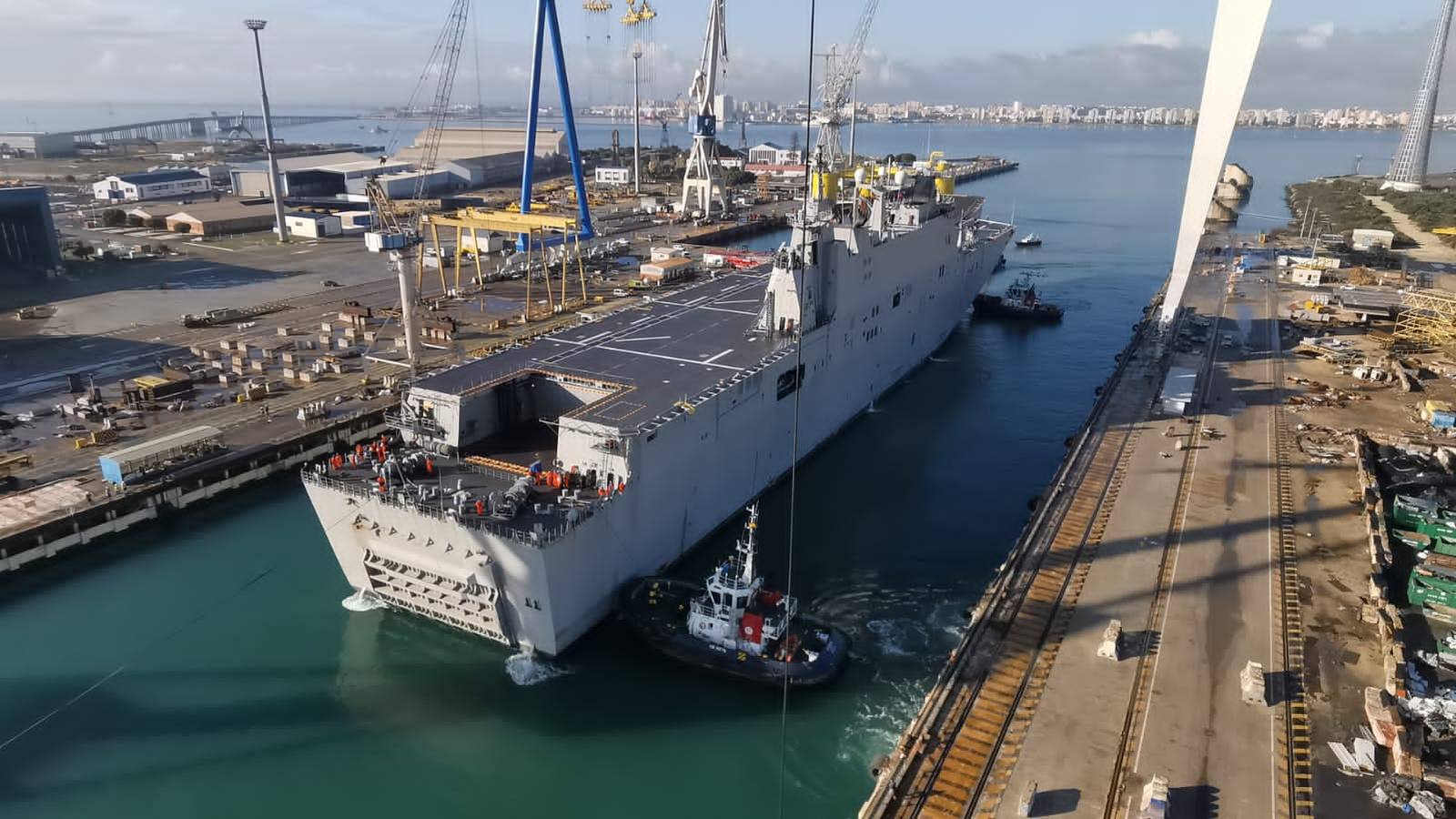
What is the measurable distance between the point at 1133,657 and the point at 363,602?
18.2 meters

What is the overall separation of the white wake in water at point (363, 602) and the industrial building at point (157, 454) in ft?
32.5

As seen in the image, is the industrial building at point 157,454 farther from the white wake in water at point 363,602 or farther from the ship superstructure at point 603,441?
the white wake in water at point 363,602

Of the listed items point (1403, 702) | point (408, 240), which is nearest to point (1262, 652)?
point (1403, 702)

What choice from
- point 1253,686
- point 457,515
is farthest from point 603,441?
point 1253,686

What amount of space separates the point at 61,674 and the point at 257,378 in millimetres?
19075

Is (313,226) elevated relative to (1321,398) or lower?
elevated

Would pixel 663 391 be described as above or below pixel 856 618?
above

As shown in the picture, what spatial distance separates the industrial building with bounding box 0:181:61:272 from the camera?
5159 cm

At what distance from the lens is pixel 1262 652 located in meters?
15.9

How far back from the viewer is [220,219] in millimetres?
73188

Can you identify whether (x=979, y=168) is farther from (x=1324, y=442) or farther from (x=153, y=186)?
(x=153, y=186)

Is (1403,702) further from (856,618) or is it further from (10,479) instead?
(10,479)

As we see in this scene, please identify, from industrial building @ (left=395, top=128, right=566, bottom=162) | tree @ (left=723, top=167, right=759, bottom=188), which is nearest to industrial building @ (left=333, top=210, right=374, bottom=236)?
industrial building @ (left=395, top=128, right=566, bottom=162)

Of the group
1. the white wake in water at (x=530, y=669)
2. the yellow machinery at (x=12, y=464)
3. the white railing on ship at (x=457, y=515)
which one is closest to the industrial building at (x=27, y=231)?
the yellow machinery at (x=12, y=464)
